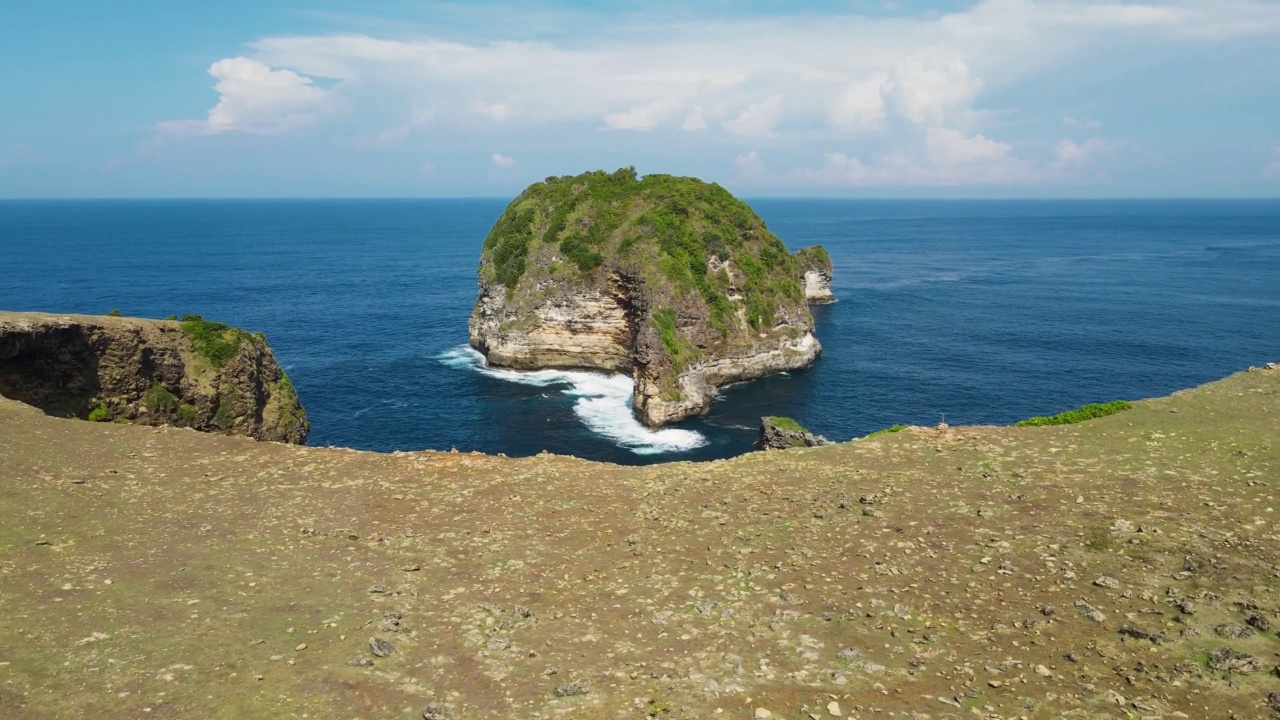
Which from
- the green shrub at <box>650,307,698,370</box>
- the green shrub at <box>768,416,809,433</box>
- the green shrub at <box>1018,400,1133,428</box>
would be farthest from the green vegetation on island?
the green shrub at <box>1018,400,1133,428</box>

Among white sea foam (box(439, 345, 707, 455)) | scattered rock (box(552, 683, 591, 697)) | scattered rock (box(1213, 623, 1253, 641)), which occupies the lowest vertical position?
white sea foam (box(439, 345, 707, 455))

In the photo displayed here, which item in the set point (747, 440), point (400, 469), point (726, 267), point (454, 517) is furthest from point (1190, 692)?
point (726, 267)

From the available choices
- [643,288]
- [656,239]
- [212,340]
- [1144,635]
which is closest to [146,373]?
[212,340]

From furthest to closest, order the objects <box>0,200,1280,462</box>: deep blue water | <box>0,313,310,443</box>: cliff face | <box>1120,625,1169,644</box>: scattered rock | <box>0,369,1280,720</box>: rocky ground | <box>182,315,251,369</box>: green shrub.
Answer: <box>0,200,1280,462</box>: deep blue water, <box>182,315,251,369</box>: green shrub, <box>0,313,310,443</box>: cliff face, <box>1120,625,1169,644</box>: scattered rock, <box>0,369,1280,720</box>: rocky ground

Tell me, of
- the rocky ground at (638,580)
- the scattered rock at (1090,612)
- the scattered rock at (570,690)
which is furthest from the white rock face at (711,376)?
the scattered rock at (570,690)

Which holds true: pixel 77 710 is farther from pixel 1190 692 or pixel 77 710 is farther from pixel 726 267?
pixel 726 267

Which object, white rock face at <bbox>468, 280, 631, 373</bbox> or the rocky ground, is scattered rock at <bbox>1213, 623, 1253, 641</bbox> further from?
white rock face at <bbox>468, 280, 631, 373</bbox>

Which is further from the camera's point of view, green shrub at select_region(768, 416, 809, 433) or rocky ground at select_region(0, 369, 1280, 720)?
green shrub at select_region(768, 416, 809, 433)

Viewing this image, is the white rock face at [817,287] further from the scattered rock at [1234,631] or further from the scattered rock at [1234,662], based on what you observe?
the scattered rock at [1234,662]

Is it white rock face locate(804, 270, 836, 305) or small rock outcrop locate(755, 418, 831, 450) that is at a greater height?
white rock face locate(804, 270, 836, 305)
